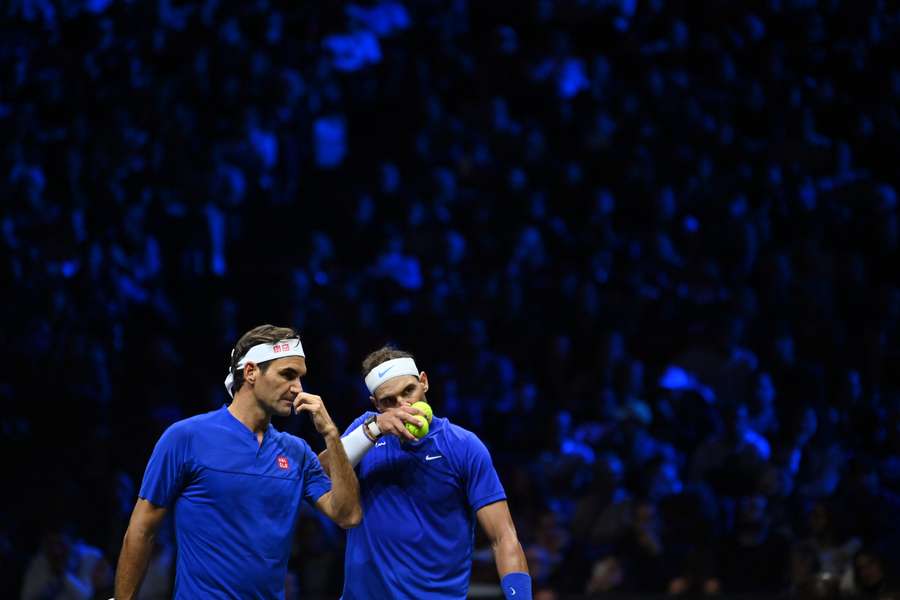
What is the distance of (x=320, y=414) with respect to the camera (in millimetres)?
4320

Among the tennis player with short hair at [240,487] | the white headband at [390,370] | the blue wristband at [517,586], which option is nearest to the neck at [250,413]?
the tennis player with short hair at [240,487]

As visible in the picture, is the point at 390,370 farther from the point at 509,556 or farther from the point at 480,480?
the point at 509,556

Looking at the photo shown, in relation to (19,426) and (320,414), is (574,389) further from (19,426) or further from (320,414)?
(320,414)

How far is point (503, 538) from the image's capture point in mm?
4633

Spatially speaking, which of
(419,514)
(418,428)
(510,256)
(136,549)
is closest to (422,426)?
(418,428)

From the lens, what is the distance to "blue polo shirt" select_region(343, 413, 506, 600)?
475 cm

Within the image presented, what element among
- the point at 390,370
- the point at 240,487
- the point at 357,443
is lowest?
the point at 240,487

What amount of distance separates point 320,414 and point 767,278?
7.09m

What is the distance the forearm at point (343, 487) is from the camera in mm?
4490

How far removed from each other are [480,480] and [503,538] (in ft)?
0.75

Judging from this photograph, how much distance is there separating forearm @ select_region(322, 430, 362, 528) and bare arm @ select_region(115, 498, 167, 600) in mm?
576

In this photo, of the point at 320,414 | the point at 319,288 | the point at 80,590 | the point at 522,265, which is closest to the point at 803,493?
the point at 522,265

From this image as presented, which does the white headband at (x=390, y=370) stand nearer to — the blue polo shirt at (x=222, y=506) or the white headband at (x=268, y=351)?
the white headband at (x=268, y=351)

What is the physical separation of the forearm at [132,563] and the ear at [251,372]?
1.97 ft
